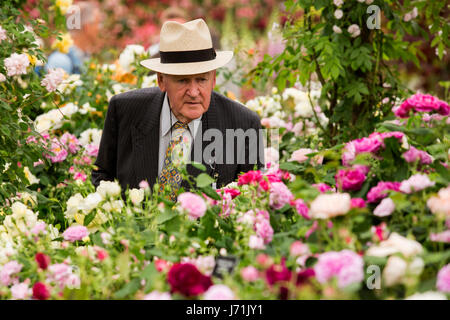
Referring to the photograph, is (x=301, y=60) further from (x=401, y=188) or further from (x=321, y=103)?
(x=401, y=188)

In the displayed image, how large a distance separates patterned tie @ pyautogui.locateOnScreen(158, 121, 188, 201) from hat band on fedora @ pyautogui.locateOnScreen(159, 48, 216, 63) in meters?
0.28

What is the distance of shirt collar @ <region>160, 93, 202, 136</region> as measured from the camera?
97.4 inches

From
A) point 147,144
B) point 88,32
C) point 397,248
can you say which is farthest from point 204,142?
point 88,32

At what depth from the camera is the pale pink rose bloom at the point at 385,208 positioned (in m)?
1.26

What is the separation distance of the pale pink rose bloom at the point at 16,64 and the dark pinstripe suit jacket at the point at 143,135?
1.90 ft

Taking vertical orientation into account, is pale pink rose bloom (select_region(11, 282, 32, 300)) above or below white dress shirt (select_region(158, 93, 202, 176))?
below

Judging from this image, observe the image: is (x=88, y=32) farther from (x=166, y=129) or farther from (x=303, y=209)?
(x=303, y=209)

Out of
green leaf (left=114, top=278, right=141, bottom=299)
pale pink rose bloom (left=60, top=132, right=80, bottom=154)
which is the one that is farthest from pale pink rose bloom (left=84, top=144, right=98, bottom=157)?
green leaf (left=114, top=278, right=141, bottom=299)

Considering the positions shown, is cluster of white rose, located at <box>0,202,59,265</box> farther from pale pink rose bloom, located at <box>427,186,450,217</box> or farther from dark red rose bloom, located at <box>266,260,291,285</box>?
pale pink rose bloom, located at <box>427,186,450,217</box>

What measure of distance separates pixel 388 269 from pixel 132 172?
165cm

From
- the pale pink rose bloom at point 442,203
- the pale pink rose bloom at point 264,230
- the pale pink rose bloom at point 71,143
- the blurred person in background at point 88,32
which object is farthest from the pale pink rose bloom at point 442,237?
the blurred person in background at point 88,32
